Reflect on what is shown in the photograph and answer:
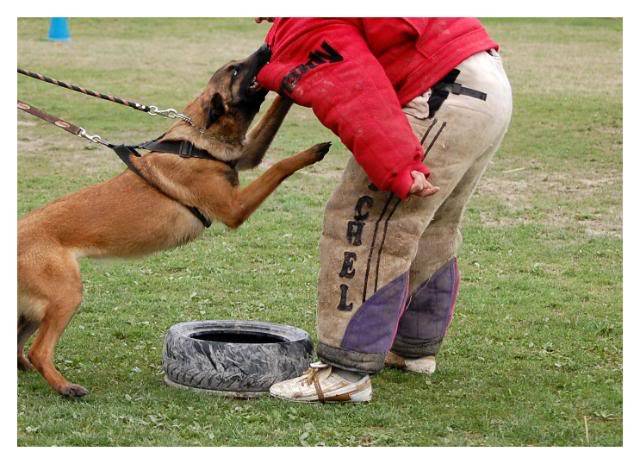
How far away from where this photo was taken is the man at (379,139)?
4.43 metres

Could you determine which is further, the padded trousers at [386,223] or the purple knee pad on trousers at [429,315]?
the purple knee pad on trousers at [429,315]

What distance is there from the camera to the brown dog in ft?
17.1

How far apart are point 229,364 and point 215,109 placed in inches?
59.5

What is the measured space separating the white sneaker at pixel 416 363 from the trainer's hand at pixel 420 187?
4.67ft

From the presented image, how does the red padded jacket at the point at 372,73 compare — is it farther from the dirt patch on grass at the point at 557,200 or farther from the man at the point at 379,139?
the dirt patch on grass at the point at 557,200

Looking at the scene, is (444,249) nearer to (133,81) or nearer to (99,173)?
(99,173)

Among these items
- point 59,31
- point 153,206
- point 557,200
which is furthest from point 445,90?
point 59,31

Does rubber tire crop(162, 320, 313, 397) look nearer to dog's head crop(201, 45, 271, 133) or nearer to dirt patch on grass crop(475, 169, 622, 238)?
dog's head crop(201, 45, 271, 133)

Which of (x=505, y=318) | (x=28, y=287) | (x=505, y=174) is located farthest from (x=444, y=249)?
(x=505, y=174)

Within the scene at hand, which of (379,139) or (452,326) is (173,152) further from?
(452,326)

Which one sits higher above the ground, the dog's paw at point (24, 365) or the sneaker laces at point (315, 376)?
the sneaker laces at point (315, 376)

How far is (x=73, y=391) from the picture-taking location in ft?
16.7

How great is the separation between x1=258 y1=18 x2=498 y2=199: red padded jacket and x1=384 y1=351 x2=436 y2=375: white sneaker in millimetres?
1465

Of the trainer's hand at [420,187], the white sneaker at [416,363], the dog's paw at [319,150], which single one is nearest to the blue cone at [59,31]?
the dog's paw at [319,150]
